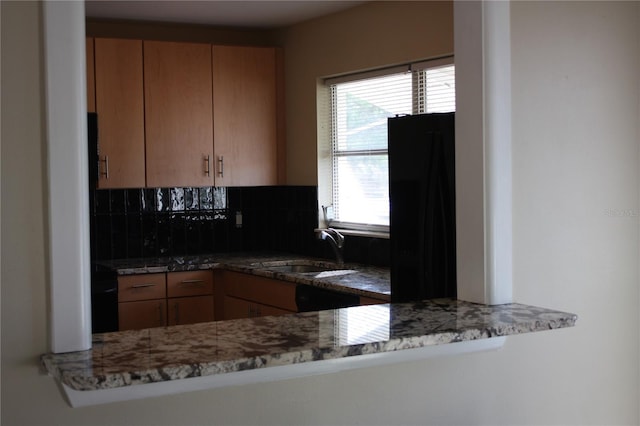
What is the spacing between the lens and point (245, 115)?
209 inches

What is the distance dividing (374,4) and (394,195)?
2.14m

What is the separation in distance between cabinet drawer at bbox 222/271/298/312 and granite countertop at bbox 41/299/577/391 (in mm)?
2146

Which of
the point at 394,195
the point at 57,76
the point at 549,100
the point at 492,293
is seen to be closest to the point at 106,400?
the point at 57,76

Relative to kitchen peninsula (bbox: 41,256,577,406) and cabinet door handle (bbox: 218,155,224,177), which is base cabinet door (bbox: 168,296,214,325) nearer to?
cabinet door handle (bbox: 218,155,224,177)

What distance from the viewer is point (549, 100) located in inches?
98.1

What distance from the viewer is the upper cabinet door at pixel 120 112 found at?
4.91 meters

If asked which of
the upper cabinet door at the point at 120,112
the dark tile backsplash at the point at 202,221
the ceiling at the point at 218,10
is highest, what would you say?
the ceiling at the point at 218,10

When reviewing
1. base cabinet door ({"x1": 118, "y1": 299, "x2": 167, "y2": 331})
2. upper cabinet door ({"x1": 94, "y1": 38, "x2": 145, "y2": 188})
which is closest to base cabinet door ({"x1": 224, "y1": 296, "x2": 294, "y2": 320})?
base cabinet door ({"x1": 118, "y1": 299, "x2": 167, "y2": 331})

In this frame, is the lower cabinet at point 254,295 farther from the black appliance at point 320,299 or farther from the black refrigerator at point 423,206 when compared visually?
the black refrigerator at point 423,206

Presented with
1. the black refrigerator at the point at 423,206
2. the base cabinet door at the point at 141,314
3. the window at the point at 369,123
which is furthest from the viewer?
the base cabinet door at the point at 141,314

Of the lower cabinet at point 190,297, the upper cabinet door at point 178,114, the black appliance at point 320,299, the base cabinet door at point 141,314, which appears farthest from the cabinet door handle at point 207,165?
the black appliance at point 320,299

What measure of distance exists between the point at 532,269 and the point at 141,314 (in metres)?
2.93

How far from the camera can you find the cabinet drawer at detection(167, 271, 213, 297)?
15.9ft

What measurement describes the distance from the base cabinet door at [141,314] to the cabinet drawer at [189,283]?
10cm
